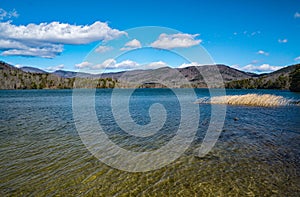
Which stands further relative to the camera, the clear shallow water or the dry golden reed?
the dry golden reed

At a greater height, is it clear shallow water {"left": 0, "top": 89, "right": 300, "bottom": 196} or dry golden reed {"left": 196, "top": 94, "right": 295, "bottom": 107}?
dry golden reed {"left": 196, "top": 94, "right": 295, "bottom": 107}

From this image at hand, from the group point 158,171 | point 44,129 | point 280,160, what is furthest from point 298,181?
point 44,129

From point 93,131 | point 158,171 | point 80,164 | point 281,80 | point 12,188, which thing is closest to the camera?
point 12,188

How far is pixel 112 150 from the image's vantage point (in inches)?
539

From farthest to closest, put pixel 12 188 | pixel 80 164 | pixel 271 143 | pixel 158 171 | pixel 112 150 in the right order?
1. pixel 271 143
2. pixel 112 150
3. pixel 80 164
4. pixel 158 171
5. pixel 12 188

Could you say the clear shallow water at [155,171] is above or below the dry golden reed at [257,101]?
below

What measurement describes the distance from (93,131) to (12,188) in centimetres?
1072

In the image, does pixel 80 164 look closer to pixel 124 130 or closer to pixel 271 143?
pixel 124 130

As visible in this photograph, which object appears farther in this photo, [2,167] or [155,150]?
[155,150]

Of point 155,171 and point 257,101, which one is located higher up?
point 257,101

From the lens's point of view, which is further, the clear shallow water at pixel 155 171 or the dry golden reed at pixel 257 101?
the dry golden reed at pixel 257 101

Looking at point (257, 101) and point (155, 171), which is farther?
point (257, 101)

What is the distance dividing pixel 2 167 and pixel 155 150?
7.89 metres

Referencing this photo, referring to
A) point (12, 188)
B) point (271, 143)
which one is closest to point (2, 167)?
point (12, 188)
